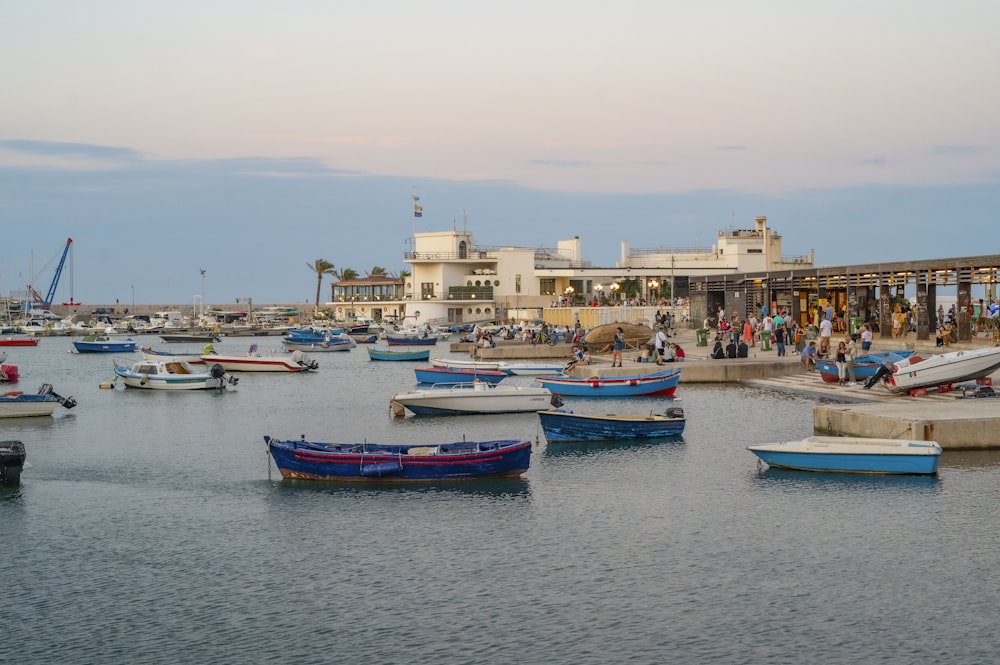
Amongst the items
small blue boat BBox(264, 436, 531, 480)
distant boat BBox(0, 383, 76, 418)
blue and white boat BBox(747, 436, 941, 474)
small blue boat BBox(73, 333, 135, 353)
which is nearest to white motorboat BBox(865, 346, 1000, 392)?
blue and white boat BBox(747, 436, 941, 474)

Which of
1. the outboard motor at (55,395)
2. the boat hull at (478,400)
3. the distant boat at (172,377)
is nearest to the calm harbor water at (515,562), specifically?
the boat hull at (478,400)

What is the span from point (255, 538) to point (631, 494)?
9.62m

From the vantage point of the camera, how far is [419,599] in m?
19.6

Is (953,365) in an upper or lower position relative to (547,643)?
upper

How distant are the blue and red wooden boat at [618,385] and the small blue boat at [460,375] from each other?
23.9ft

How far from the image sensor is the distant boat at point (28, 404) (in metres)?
44.7

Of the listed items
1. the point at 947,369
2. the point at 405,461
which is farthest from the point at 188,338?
the point at 405,461

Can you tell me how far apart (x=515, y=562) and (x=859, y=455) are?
11.3 m

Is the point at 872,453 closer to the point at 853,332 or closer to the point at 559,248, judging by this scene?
the point at 853,332

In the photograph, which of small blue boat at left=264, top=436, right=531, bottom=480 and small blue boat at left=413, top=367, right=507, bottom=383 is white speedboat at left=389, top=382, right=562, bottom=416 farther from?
small blue boat at left=264, top=436, right=531, bottom=480

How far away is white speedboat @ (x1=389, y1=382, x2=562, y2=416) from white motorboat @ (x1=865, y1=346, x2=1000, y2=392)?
1301 centimetres

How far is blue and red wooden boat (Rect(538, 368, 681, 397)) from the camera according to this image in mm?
47531

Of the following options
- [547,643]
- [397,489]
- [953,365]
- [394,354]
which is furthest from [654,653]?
[394,354]

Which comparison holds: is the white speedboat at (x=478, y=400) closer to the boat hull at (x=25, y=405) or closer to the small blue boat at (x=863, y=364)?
the small blue boat at (x=863, y=364)
